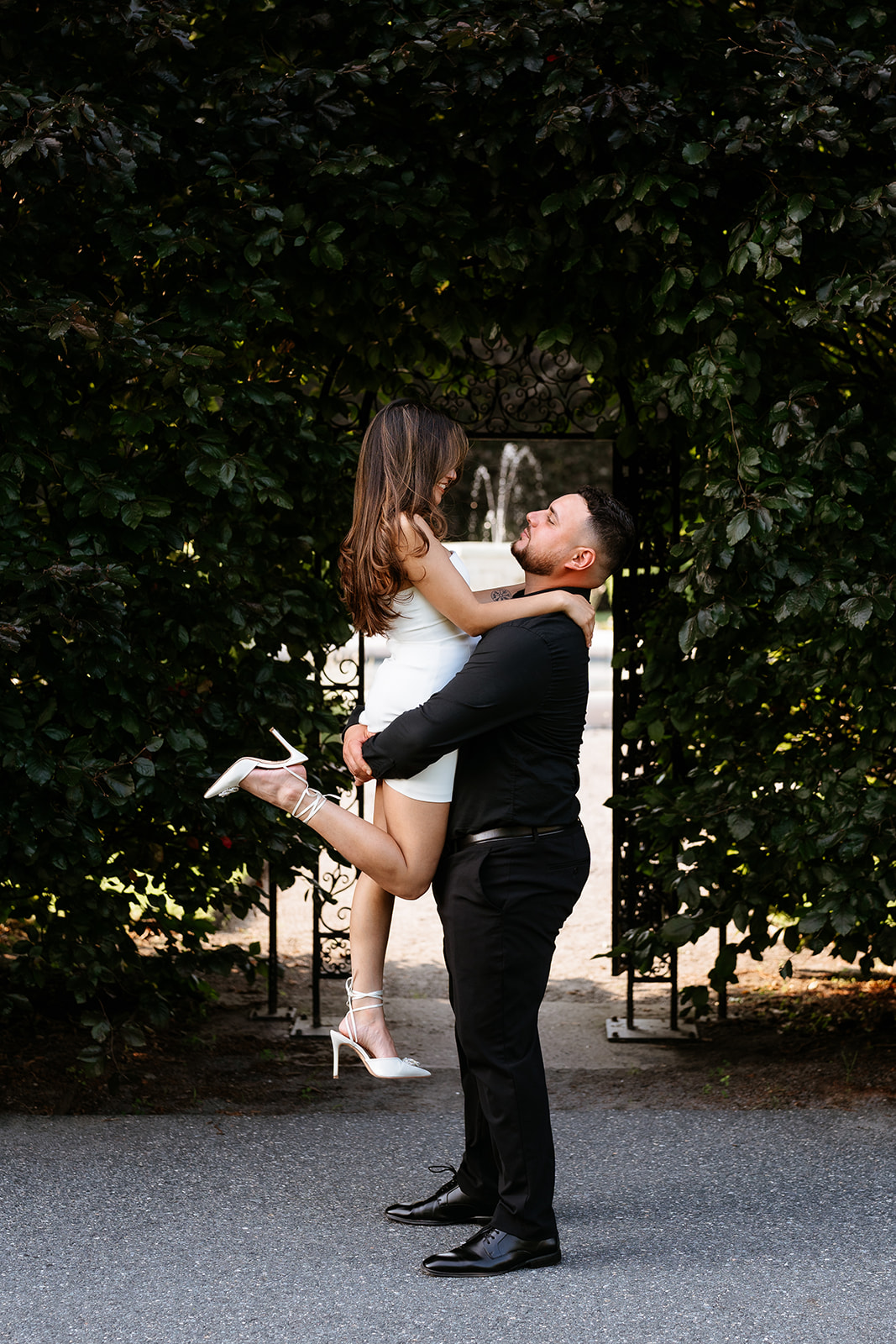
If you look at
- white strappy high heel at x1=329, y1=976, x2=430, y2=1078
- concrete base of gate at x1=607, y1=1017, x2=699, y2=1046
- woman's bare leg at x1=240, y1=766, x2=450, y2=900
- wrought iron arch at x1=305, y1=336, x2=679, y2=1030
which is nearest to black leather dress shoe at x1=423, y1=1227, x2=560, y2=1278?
white strappy high heel at x1=329, y1=976, x2=430, y2=1078

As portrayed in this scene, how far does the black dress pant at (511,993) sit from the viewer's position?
321 centimetres

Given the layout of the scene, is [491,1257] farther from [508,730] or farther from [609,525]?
[609,525]

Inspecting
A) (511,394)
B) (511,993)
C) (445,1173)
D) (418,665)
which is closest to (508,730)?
(418,665)

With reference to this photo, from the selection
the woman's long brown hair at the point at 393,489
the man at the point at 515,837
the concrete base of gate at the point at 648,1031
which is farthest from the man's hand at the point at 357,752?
the concrete base of gate at the point at 648,1031

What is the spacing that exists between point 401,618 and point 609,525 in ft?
1.90

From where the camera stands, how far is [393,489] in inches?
129

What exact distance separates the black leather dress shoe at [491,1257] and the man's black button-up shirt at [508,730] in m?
1.01

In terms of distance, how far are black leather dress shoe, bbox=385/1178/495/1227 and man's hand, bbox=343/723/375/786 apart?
46.5 inches

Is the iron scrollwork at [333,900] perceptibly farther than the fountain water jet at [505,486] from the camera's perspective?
No

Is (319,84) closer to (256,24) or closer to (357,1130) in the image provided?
(256,24)

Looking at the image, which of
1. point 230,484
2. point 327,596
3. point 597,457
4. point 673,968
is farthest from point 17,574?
point 597,457

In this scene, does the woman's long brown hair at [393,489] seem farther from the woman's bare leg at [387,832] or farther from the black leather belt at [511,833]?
the black leather belt at [511,833]

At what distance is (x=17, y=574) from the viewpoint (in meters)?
3.85

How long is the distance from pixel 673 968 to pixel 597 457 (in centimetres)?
2495
